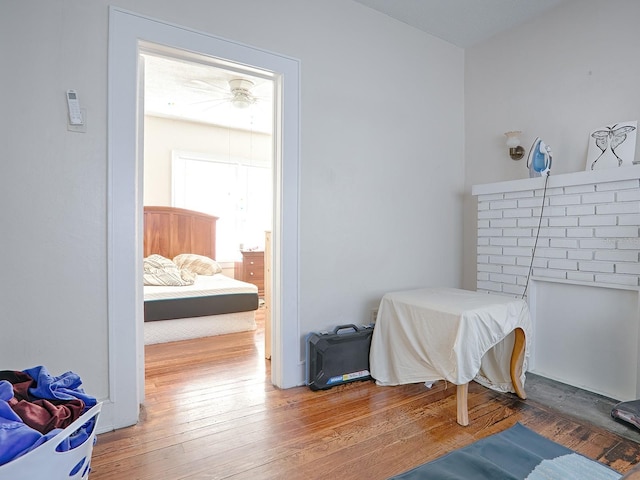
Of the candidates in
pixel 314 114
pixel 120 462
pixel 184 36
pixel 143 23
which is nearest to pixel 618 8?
pixel 314 114

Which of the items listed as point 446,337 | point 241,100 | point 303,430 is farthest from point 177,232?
point 446,337

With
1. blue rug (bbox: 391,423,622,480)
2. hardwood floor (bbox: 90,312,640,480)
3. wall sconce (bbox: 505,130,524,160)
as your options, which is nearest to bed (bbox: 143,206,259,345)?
hardwood floor (bbox: 90,312,640,480)

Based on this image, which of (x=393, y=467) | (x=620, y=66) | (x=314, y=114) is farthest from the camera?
(x=314, y=114)

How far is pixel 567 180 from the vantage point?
8.08 feet

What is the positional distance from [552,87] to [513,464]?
2.60 m

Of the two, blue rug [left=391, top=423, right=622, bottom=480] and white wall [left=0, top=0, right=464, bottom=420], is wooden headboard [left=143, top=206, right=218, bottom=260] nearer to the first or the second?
white wall [left=0, top=0, right=464, bottom=420]

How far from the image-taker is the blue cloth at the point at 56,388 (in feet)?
3.64

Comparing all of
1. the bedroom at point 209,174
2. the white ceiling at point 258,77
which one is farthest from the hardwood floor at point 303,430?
the white ceiling at point 258,77

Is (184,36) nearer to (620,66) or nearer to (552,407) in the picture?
(620,66)

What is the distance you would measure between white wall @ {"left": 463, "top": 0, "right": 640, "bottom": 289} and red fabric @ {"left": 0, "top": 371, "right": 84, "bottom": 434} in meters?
3.10

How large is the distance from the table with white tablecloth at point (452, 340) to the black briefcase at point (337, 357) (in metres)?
0.08

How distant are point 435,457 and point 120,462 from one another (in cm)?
142

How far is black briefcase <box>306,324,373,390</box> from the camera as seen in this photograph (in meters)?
2.41

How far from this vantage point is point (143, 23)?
6.45 feet
